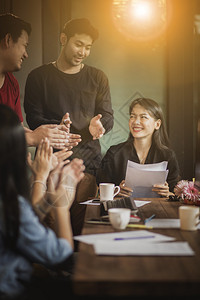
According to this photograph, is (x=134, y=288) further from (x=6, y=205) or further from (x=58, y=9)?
(x=58, y=9)

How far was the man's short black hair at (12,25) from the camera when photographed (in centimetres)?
262

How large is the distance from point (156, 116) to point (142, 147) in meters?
0.27

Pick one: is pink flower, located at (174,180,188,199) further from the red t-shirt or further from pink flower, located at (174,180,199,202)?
the red t-shirt

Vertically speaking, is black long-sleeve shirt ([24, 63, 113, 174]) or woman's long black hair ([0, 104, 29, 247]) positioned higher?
black long-sleeve shirt ([24, 63, 113, 174])

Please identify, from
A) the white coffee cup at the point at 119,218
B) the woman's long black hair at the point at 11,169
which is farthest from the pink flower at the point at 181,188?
the woman's long black hair at the point at 11,169

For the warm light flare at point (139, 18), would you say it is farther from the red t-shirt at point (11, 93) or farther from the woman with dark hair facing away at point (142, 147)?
the red t-shirt at point (11, 93)

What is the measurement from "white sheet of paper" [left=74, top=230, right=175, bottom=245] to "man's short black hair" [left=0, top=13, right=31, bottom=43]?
1.93 metres

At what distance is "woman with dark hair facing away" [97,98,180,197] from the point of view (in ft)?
8.99

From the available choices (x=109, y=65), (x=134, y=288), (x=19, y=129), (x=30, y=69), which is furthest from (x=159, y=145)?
(x=134, y=288)

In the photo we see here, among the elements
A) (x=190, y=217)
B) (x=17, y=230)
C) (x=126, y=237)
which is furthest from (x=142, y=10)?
(x=17, y=230)

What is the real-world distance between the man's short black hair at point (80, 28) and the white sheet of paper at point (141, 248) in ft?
6.48

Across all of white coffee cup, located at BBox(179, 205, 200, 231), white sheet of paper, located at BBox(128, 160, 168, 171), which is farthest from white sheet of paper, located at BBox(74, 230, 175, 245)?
white sheet of paper, located at BBox(128, 160, 168, 171)

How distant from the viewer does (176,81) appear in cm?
274

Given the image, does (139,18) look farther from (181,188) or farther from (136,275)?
(136,275)
